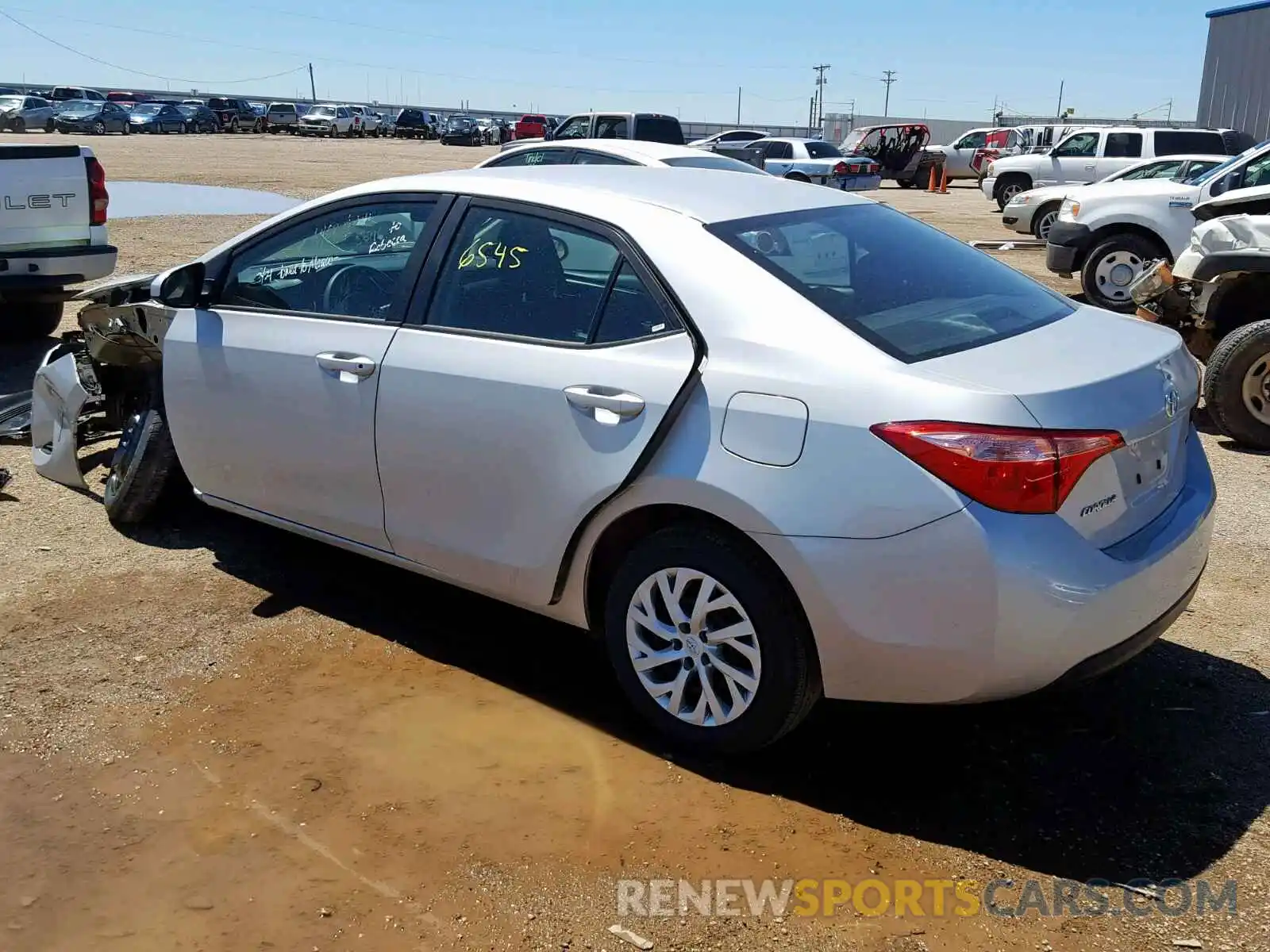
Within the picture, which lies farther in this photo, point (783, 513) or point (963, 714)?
point (963, 714)

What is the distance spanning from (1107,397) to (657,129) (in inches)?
676

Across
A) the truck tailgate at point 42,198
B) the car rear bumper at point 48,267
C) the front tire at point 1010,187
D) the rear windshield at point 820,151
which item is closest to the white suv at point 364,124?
the rear windshield at point 820,151

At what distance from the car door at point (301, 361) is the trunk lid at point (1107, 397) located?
6.43 feet

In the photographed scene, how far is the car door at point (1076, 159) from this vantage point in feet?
77.5

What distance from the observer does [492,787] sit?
340 centimetres

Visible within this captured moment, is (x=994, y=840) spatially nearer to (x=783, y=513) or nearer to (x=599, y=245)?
(x=783, y=513)

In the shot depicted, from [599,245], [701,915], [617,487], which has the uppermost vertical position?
[599,245]

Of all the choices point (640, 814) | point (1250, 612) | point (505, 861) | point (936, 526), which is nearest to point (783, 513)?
point (936, 526)

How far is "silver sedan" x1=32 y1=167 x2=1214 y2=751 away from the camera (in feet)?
9.68

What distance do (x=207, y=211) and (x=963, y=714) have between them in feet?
58.2

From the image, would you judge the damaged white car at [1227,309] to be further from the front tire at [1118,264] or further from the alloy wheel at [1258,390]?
the front tire at [1118,264]

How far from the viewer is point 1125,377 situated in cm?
320

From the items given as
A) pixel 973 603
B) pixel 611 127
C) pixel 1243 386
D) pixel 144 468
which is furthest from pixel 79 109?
pixel 973 603

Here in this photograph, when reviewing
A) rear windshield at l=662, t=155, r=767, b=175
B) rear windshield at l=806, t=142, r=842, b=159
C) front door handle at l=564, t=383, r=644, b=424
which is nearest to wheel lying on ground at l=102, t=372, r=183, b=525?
front door handle at l=564, t=383, r=644, b=424
